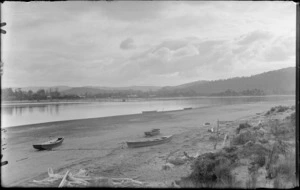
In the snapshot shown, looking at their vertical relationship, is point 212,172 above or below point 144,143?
above

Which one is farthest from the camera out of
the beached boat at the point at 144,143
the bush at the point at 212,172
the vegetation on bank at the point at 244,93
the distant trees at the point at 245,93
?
the vegetation on bank at the point at 244,93

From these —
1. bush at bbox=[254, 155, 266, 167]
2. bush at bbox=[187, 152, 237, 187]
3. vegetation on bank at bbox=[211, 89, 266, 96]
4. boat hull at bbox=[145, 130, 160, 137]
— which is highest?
vegetation on bank at bbox=[211, 89, 266, 96]

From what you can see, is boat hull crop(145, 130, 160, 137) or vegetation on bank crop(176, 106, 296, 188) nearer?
vegetation on bank crop(176, 106, 296, 188)

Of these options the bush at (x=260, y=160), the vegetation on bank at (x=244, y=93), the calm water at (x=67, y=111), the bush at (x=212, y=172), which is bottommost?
the calm water at (x=67, y=111)

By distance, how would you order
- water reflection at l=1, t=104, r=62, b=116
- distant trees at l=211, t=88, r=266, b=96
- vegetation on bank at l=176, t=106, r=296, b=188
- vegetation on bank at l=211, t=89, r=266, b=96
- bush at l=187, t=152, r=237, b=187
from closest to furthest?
vegetation on bank at l=176, t=106, r=296, b=188 → bush at l=187, t=152, r=237, b=187 → water reflection at l=1, t=104, r=62, b=116 → distant trees at l=211, t=88, r=266, b=96 → vegetation on bank at l=211, t=89, r=266, b=96

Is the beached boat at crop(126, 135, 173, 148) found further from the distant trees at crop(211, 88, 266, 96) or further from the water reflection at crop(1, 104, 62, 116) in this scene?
the distant trees at crop(211, 88, 266, 96)

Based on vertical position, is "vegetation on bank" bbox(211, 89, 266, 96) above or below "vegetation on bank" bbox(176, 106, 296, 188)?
above

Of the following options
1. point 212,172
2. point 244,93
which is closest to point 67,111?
point 212,172

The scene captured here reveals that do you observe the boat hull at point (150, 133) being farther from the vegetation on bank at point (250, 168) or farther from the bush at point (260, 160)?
the bush at point (260, 160)

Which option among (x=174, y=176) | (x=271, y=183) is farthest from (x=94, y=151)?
(x=271, y=183)

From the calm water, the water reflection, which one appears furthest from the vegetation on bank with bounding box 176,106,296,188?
the water reflection

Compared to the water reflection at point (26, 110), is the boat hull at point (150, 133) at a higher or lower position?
higher

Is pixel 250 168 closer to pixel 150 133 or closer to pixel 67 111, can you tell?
pixel 150 133

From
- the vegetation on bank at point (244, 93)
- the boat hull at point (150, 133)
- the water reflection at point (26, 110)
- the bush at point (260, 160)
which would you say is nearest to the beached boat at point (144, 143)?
the boat hull at point (150, 133)
